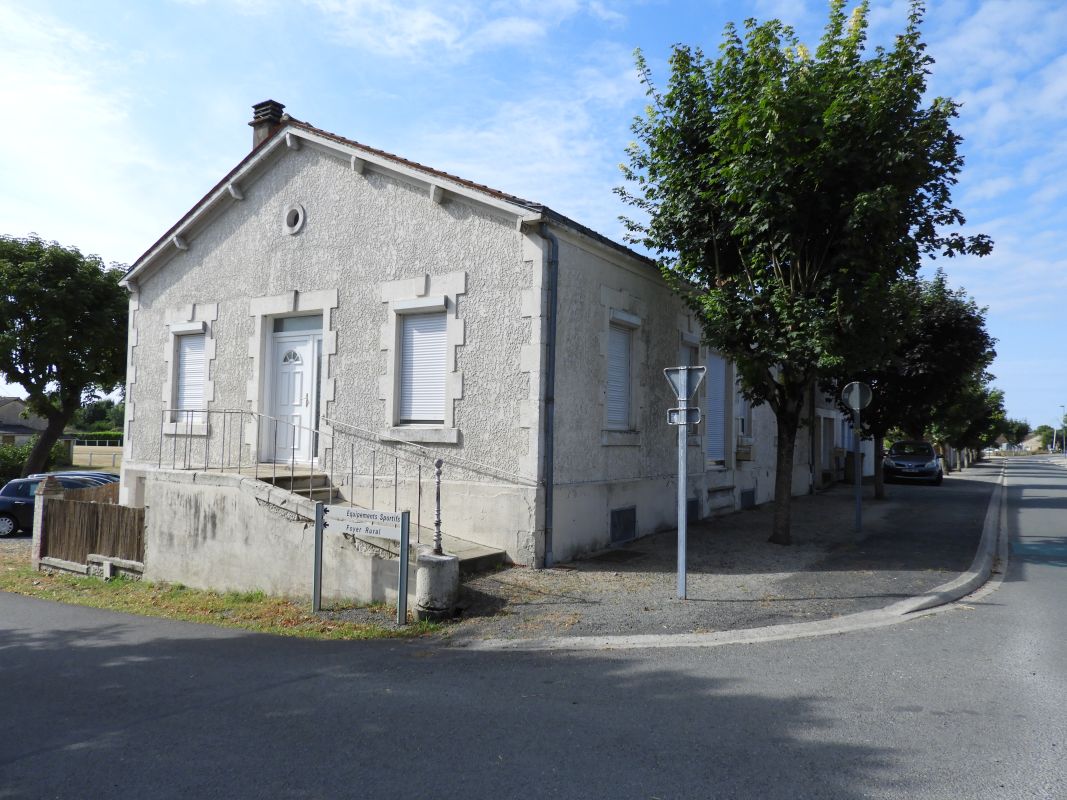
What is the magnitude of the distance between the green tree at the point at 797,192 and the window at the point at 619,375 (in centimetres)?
125

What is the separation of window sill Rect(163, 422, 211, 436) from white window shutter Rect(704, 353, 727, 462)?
9.12 meters

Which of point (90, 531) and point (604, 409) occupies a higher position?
point (604, 409)

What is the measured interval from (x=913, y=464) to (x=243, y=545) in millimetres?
25374

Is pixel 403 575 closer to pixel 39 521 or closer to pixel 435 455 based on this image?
pixel 435 455

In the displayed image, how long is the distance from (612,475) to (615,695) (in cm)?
604

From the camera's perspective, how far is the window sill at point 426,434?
404 inches

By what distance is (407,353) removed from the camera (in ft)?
36.0

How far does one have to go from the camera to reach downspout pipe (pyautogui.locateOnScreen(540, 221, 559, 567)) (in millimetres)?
9586

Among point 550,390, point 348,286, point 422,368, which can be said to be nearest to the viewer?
point 550,390

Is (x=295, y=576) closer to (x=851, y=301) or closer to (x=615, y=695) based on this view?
(x=615, y=695)

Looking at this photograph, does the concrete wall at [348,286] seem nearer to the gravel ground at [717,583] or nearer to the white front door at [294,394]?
the white front door at [294,394]

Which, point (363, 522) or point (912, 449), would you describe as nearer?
point (363, 522)

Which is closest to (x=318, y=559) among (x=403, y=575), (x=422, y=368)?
(x=403, y=575)

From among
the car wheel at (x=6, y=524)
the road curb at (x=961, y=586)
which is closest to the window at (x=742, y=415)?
the road curb at (x=961, y=586)
